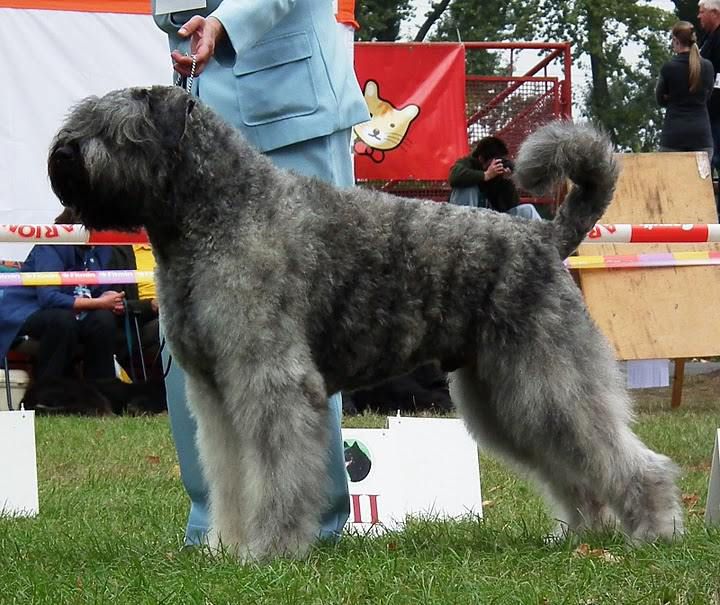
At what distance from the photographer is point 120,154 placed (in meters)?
3.67

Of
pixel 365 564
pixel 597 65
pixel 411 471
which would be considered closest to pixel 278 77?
pixel 365 564

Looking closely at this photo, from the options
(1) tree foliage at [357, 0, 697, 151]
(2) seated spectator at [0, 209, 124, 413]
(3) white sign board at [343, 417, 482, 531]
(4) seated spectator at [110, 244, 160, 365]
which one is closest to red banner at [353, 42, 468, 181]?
(4) seated spectator at [110, 244, 160, 365]

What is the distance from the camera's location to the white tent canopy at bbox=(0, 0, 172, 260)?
902 cm

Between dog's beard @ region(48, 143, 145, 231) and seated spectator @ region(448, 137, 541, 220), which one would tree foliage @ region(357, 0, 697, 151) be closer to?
seated spectator @ region(448, 137, 541, 220)

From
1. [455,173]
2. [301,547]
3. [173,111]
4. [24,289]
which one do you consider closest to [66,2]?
[24,289]

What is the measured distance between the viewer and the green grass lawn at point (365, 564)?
10.9ft

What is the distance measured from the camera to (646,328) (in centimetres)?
908

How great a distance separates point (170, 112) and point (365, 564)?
1538 millimetres

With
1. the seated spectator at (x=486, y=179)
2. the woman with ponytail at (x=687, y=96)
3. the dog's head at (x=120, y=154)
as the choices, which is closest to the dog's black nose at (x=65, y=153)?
the dog's head at (x=120, y=154)

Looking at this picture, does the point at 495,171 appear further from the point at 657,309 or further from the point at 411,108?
the point at 411,108

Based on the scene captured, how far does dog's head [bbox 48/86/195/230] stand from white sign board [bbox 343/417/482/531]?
175cm

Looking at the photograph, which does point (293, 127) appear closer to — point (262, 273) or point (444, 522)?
point (262, 273)

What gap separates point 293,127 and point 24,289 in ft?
18.8

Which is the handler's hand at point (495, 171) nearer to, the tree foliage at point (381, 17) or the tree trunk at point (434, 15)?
the tree foliage at point (381, 17)
